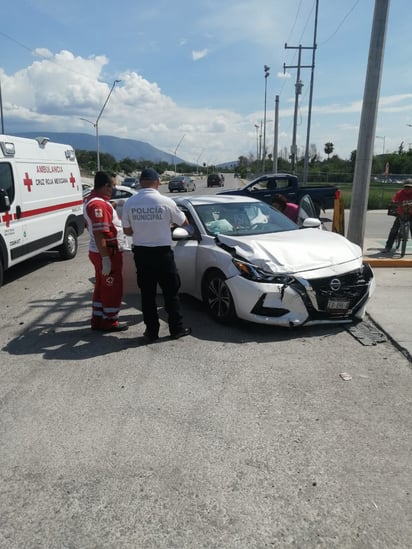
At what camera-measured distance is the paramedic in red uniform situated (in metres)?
5.16

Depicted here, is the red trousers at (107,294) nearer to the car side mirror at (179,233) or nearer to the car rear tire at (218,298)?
the car side mirror at (179,233)

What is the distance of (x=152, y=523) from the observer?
244 centimetres

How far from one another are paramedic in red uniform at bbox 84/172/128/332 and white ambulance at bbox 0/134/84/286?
8.62ft

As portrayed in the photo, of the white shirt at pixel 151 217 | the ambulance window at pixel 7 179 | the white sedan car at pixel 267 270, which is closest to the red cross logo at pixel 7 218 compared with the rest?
the ambulance window at pixel 7 179

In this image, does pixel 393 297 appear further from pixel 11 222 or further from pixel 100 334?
pixel 11 222

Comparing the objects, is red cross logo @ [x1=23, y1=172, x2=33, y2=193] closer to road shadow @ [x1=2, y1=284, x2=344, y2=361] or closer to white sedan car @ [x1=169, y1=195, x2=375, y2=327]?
road shadow @ [x1=2, y1=284, x2=344, y2=361]

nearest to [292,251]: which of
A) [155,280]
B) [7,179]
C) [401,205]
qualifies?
[155,280]

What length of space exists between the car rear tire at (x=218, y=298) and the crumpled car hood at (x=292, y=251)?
44 cm

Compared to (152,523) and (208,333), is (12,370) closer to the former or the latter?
(208,333)

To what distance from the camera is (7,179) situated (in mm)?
7590

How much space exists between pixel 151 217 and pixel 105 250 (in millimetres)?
705

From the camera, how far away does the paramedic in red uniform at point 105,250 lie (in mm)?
5164

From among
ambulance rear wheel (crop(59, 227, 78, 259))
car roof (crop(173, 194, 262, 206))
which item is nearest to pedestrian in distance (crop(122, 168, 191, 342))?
car roof (crop(173, 194, 262, 206))

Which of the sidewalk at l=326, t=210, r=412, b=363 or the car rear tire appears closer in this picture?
the sidewalk at l=326, t=210, r=412, b=363
